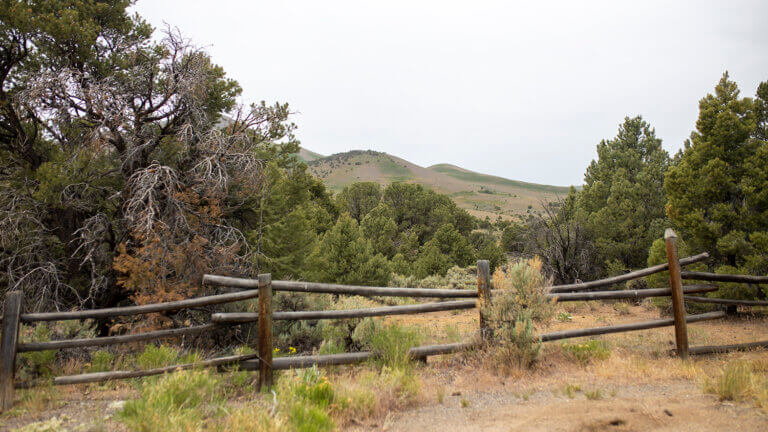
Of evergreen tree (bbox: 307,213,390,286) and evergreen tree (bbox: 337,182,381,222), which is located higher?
evergreen tree (bbox: 337,182,381,222)

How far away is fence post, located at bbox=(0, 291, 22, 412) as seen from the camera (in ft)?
12.8

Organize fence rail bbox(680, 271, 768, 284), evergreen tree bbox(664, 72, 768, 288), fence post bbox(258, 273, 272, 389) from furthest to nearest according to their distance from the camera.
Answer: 1. evergreen tree bbox(664, 72, 768, 288)
2. fence rail bbox(680, 271, 768, 284)
3. fence post bbox(258, 273, 272, 389)

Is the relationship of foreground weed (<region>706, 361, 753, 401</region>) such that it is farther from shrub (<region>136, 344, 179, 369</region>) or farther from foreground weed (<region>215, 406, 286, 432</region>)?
shrub (<region>136, 344, 179, 369</region>)

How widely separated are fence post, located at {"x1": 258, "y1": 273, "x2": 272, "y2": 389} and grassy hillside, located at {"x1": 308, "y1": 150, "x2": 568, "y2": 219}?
73.9 m

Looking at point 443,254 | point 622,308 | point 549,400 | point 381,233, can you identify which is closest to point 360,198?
point 381,233

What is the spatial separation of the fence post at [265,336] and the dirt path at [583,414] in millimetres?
1482

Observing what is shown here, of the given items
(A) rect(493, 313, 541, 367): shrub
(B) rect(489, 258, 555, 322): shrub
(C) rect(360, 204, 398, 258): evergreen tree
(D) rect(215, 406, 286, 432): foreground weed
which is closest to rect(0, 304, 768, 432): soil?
(A) rect(493, 313, 541, 367): shrub

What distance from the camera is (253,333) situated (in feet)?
28.1

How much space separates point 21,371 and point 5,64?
8680 millimetres

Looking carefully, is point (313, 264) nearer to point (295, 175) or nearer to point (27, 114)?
point (295, 175)

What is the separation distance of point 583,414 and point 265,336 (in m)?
3.08

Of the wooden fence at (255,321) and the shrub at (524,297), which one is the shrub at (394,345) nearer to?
the wooden fence at (255,321)

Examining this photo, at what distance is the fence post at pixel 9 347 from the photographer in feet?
12.8

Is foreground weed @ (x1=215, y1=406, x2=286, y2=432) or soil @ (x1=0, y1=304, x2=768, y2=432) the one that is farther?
soil @ (x1=0, y1=304, x2=768, y2=432)
